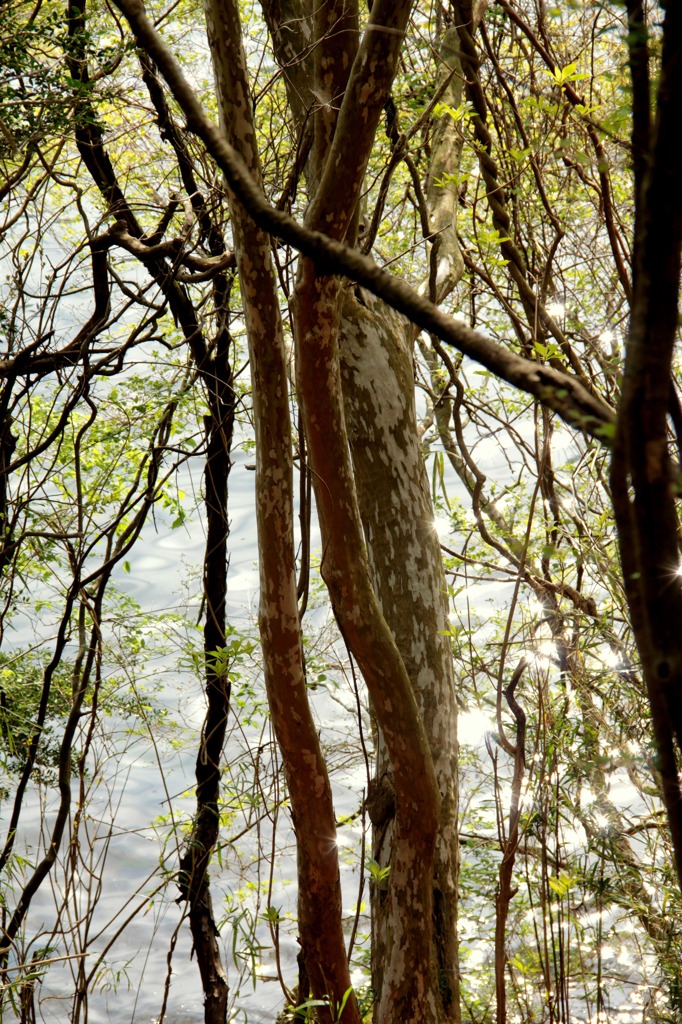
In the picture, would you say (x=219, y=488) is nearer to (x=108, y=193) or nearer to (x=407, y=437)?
(x=407, y=437)

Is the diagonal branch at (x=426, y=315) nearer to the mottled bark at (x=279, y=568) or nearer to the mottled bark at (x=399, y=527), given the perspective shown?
the mottled bark at (x=279, y=568)

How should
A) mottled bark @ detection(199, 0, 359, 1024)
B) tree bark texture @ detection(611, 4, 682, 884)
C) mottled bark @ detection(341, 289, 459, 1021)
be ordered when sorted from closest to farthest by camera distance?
tree bark texture @ detection(611, 4, 682, 884) → mottled bark @ detection(199, 0, 359, 1024) → mottled bark @ detection(341, 289, 459, 1021)

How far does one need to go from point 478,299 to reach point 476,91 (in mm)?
2965

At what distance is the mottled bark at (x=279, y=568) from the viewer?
1.22 meters

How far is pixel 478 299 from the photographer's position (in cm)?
535

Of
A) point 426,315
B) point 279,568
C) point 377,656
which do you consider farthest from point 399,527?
point 426,315

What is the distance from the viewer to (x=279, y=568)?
1358 millimetres

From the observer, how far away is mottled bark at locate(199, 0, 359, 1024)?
122cm

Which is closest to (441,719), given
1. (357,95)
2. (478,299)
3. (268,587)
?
(268,587)

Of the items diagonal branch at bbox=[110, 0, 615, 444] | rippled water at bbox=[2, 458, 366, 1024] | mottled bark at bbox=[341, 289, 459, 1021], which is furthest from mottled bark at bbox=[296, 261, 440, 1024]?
rippled water at bbox=[2, 458, 366, 1024]

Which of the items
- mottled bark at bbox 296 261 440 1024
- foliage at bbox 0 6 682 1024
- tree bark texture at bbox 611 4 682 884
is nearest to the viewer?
tree bark texture at bbox 611 4 682 884

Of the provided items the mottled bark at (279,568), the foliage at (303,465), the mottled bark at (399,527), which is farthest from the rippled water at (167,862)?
the mottled bark at (279,568)

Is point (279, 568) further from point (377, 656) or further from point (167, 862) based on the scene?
point (167, 862)

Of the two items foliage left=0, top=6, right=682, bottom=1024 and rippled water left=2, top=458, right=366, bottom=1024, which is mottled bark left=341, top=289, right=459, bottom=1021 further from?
rippled water left=2, top=458, right=366, bottom=1024
